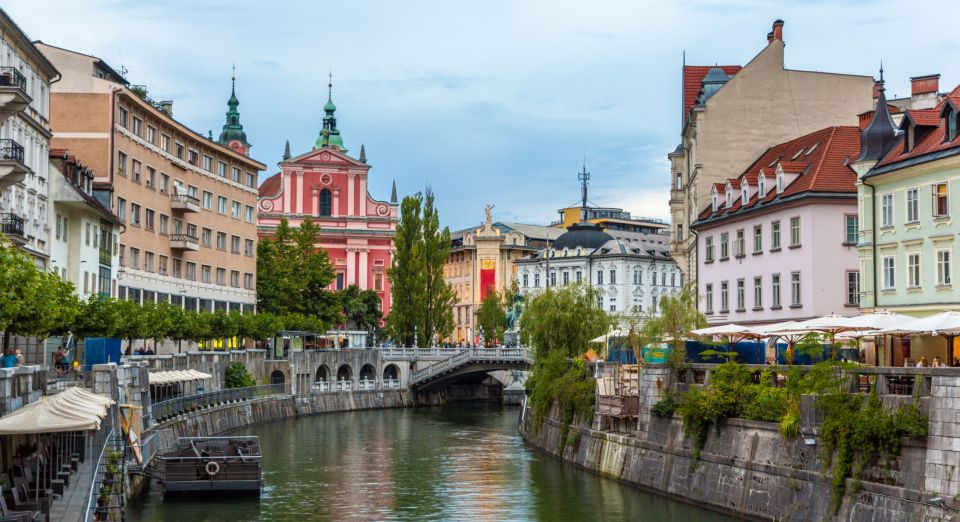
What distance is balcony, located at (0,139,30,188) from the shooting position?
53.2 meters

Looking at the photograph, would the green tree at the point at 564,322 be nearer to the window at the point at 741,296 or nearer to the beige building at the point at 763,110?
the window at the point at 741,296

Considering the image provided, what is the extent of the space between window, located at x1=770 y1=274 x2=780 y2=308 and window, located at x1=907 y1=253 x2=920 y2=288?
12.5 metres

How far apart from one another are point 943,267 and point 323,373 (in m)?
65.0

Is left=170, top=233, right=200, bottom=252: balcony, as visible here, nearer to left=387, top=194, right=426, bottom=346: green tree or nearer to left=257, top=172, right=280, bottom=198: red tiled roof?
left=387, top=194, right=426, bottom=346: green tree

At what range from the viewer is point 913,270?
5062 cm

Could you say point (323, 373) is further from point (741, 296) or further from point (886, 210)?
point (886, 210)

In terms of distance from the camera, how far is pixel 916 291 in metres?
50.2

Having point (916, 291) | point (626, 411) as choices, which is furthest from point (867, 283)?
point (626, 411)

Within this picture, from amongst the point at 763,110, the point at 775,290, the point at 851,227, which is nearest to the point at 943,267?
the point at 851,227

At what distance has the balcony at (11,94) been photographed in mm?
52500

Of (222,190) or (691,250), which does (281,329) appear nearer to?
(222,190)

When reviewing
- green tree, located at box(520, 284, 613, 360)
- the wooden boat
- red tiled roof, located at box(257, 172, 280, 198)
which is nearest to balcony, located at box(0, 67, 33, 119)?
the wooden boat

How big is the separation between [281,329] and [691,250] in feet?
106

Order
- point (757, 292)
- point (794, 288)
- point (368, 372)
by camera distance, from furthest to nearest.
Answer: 1. point (368, 372)
2. point (757, 292)
3. point (794, 288)
